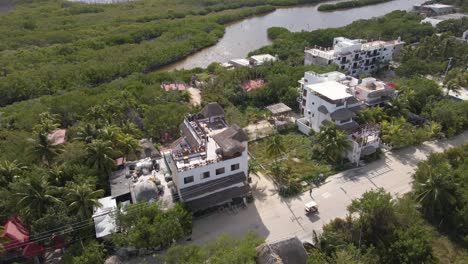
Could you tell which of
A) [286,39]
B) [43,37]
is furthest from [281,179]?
[43,37]

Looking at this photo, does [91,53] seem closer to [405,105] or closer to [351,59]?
[351,59]

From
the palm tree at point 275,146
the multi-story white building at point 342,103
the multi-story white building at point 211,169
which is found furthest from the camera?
the multi-story white building at point 342,103

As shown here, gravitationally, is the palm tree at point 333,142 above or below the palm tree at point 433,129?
above

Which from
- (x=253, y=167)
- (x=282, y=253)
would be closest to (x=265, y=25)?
(x=253, y=167)

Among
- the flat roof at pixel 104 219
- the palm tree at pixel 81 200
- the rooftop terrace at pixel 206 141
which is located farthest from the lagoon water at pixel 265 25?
the palm tree at pixel 81 200

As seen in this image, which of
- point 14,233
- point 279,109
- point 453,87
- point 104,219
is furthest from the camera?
point 453,87

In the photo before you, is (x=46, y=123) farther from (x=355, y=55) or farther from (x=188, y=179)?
(x=355, y=55)

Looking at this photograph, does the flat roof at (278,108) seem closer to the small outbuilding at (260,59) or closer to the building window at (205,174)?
the small outbuilding at (260,59)
